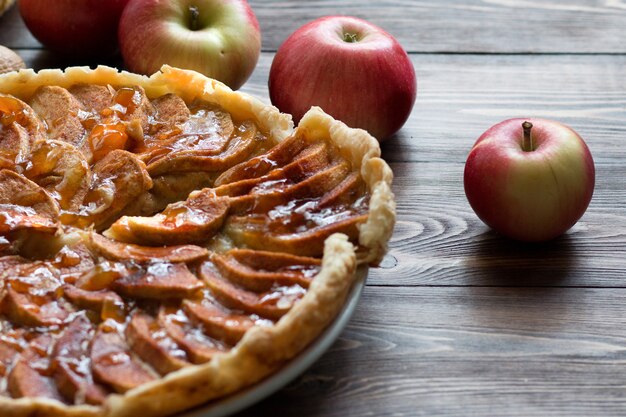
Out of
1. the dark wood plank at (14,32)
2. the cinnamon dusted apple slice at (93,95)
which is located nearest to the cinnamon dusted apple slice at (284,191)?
the cinnamon dusted apple slice at (93,95)

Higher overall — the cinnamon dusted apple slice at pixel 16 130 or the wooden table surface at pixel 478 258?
the cinnamon dusted apple slice at pixel 16 130

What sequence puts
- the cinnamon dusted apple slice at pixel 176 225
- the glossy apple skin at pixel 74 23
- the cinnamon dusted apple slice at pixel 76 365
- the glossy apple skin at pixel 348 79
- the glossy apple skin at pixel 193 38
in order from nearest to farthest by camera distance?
the cinnamon dusted apple slice at pixel 76 365 → the cinnamon dusted apple slice at pixel 176 225 → the glossy apple skin at pixel 348 79 → the glossy apple skin at pixel 193 38 → the glossy apple skin at pixel 74 23

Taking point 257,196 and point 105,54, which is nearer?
point 257,196

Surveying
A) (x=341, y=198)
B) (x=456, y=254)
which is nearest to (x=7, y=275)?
(x=341, y=198)

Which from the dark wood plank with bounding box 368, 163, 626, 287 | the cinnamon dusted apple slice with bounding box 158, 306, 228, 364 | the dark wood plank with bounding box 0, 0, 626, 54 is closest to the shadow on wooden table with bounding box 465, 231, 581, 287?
the dark wood plank with bounding box 368, 163, 626, 287

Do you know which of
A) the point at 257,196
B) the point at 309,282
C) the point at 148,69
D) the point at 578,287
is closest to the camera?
the point at 309,282

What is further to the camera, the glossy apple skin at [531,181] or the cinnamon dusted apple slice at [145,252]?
the glossy apple skin at [531,181]

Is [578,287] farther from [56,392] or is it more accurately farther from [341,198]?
[56,392]

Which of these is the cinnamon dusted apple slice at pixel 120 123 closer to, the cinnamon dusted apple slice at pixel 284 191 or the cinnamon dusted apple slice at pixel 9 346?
the cinnamon dusted apple slice at pixel 284 191

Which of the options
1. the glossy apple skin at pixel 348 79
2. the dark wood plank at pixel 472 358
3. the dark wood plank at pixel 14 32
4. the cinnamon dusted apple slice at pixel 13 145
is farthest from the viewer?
the dark wood plank at pixel 14 32
